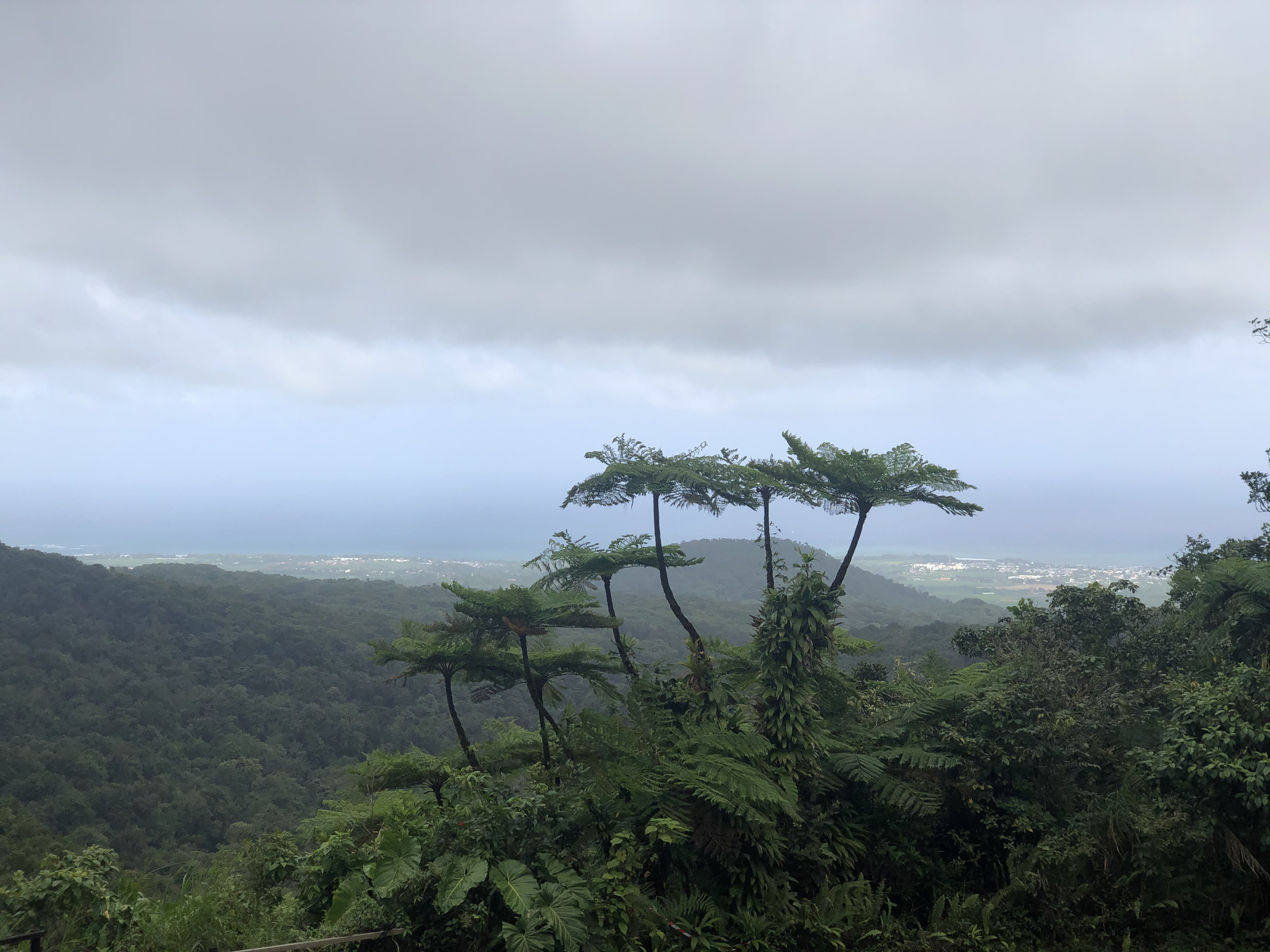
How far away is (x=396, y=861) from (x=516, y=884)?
38.4 inches

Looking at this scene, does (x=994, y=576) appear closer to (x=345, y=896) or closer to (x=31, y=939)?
(x=345, y=896)

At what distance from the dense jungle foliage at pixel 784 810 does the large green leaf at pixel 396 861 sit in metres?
0.02

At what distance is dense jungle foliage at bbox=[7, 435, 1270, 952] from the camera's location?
18.0 ft

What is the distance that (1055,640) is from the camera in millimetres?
10812

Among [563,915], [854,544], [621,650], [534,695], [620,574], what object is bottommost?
[620,574]

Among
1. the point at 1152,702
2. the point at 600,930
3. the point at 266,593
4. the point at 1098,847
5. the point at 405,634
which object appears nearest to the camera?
the point at 600,930

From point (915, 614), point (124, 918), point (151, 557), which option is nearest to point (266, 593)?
point (915, 614)

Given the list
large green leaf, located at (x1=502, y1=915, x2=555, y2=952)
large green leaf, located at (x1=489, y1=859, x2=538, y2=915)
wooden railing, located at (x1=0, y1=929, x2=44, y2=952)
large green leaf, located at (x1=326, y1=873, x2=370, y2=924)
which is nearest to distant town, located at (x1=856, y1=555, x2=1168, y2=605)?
large green leaf, located at (x1=489, y1=859, x2=538, y2=915)

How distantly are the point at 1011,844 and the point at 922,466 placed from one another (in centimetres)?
488

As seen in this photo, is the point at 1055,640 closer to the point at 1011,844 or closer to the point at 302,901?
the point at 1011,844

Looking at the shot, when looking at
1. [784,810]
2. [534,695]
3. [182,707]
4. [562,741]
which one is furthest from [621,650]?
[182,707]

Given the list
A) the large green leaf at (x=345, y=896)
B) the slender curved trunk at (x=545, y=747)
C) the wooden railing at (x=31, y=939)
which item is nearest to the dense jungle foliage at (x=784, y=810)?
the large green leaf at (x=345, y=896)

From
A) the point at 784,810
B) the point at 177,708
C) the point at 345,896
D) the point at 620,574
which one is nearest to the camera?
the point at 345,896

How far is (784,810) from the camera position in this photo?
20.8 ft
